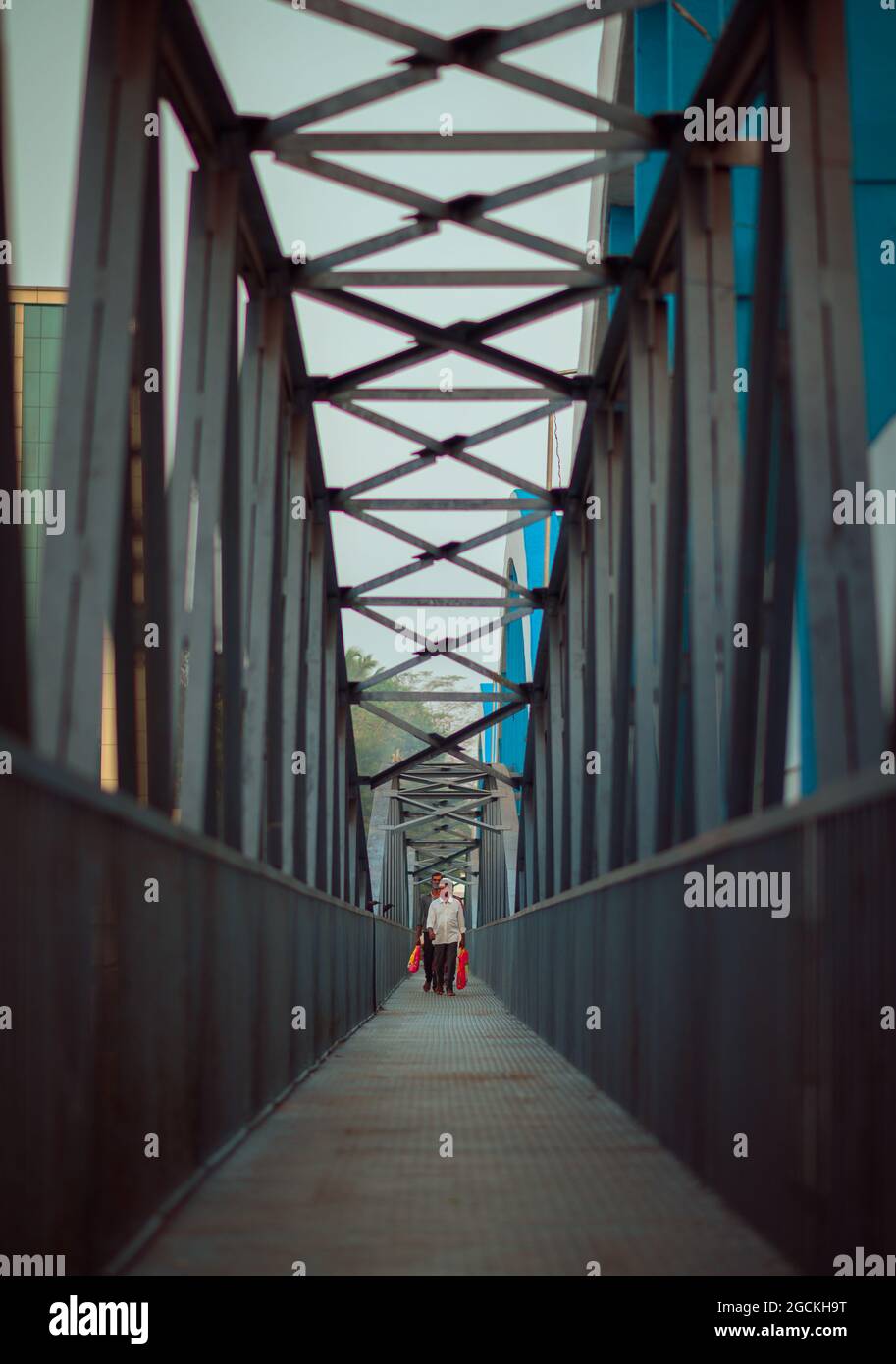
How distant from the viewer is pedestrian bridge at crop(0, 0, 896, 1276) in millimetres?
3660

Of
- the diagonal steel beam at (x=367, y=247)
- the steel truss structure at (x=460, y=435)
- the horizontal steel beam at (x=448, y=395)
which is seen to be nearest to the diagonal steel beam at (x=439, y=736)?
the steel truss structure at (x=460, y=435)

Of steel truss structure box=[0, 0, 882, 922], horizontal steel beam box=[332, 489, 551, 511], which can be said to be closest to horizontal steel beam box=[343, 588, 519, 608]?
horizontal steel beam box=[332, 489, 551, 511]

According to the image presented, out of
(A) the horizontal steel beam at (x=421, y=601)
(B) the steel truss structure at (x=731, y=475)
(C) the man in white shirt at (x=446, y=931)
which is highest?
(A) the horizontal steel beam at (x=421, y=601)

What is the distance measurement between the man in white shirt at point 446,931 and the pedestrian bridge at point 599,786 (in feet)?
30.8

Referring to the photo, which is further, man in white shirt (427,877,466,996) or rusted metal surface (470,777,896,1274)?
man in white shirt (427,877,466,996)

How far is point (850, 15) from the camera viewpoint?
36.4ft

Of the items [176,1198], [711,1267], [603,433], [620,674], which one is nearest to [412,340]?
[603,433]

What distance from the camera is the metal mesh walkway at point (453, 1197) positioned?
406cm

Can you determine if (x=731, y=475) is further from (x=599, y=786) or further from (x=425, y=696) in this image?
(x=425, y=696)

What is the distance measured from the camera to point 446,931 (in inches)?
880

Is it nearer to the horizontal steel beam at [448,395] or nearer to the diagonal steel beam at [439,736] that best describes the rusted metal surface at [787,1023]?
the horizontal steel beam at [448,395]

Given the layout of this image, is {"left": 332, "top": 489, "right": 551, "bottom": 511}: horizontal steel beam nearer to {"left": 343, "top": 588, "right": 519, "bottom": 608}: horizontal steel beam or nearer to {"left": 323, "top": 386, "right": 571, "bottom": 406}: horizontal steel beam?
{"left": 323, "top": 386, "right": 571, "bottom": 406}: horizontal steel beam

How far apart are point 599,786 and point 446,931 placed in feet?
34.8

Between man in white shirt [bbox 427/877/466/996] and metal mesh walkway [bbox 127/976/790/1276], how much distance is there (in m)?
12.7
